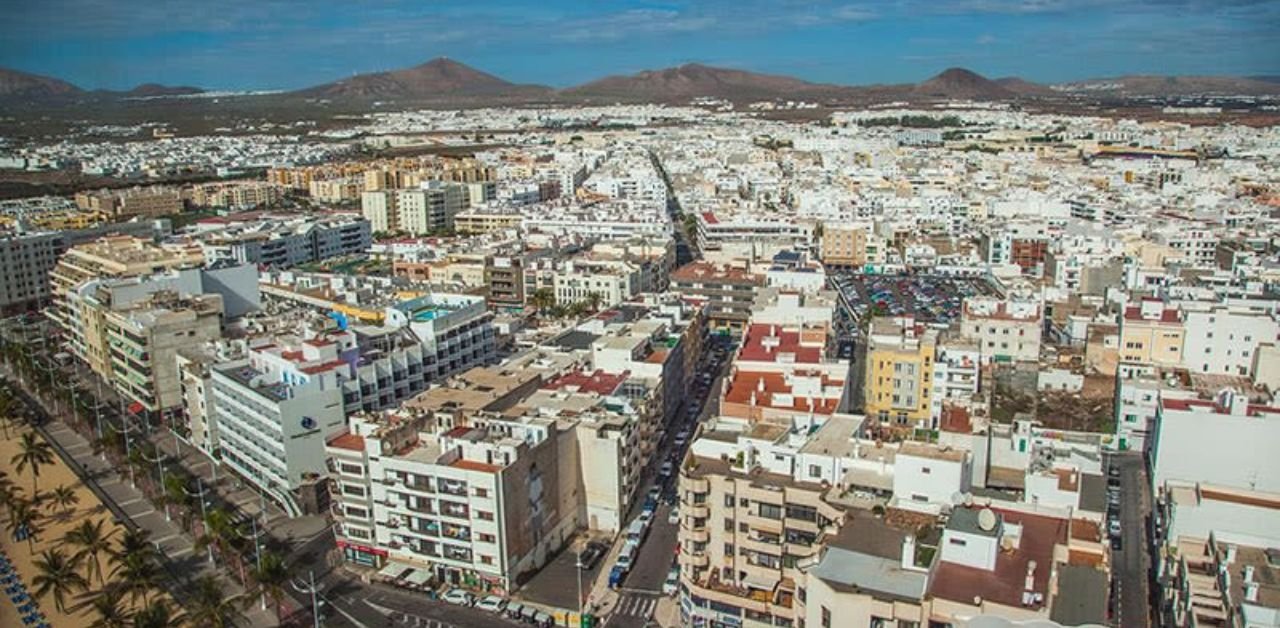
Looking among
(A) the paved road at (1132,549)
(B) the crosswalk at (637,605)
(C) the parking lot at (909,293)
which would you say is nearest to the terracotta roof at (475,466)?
(B) the crosswalk at (637,605)

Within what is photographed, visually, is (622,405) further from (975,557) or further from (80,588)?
(80,588)

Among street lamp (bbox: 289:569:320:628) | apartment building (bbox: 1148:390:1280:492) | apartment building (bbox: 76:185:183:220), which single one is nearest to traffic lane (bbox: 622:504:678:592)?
street lamp (bbox: 289:569:320:628)

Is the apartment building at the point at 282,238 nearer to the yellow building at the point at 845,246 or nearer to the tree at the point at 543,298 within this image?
the tree at the point at 543,298

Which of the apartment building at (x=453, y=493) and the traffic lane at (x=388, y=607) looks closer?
the traffic lane at (x=388, y=607)

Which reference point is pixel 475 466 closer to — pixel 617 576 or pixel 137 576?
pixel 617 576

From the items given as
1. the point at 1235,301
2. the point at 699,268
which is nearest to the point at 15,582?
the point at 699,268
